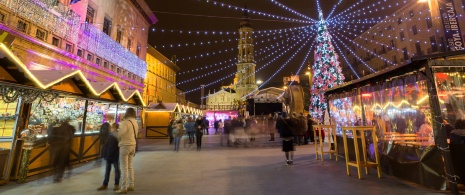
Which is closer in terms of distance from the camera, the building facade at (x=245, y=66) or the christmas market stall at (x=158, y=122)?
the christmas market stall at (x=158, y=122)

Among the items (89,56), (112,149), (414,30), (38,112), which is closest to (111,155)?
(112,149)

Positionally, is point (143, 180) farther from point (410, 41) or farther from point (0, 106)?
point (410, 41)

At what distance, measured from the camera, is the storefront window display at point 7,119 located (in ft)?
21.5

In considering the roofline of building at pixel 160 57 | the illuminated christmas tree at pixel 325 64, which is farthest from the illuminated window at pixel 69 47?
the illuminated christmas tree at pixel 325 64

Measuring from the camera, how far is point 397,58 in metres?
30.9

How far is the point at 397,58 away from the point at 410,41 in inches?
125

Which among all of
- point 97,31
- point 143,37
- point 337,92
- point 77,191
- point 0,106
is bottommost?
point 77,191

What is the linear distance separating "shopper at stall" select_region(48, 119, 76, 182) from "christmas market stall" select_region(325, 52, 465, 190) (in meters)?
8.36

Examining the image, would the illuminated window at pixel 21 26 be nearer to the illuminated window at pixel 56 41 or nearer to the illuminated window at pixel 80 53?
the illuminated window at pixel 56 41

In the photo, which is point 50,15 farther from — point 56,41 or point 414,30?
point 414,30

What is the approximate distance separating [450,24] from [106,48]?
29.2m

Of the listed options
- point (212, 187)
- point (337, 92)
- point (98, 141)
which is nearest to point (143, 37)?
point (98, 141)

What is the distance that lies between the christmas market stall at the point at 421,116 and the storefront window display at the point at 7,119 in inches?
405

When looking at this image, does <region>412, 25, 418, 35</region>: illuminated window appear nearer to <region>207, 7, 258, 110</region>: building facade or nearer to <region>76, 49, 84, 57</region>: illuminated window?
<region>76, 49, 84, 57</region>: illuminated window
